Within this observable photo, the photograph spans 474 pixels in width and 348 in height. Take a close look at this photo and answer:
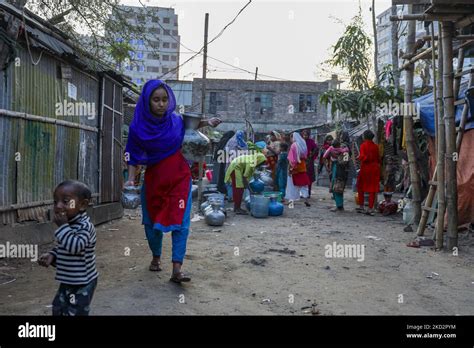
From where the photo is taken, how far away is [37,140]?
5980 millimetres

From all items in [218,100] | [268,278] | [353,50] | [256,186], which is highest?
[218,100]

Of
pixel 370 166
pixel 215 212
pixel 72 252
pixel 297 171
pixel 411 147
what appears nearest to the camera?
pixel 72 252

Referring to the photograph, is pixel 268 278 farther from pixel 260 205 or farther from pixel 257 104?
pixel 257 104

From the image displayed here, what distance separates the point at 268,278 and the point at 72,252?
241 cm

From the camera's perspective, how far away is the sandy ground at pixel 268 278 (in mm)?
3479

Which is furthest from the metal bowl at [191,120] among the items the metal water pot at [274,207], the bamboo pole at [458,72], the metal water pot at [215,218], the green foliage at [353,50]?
the green foliage at [353,50]

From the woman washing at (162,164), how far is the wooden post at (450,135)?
361cm

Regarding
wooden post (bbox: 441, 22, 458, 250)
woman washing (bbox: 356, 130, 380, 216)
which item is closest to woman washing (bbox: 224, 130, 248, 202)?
woman washing (bbox: 356, 130, 380, 216)

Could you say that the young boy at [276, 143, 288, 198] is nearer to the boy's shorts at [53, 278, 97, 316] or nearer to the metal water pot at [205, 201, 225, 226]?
the metal water pot at [205, 201, 225, 226]

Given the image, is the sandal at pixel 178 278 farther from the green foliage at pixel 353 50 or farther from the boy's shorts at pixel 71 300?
the green foliage at pixel 353 50

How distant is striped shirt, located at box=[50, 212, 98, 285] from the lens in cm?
249

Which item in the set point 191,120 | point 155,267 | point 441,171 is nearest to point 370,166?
point 441,171

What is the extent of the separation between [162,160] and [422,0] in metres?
4.05
